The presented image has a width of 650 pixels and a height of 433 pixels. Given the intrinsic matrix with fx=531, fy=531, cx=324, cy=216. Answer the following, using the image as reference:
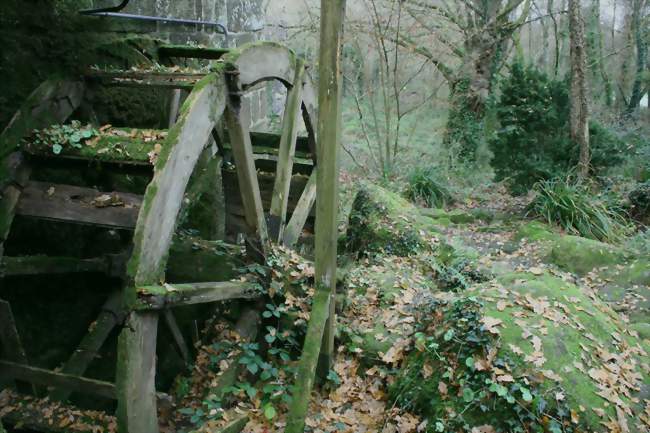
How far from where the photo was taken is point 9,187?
330cm

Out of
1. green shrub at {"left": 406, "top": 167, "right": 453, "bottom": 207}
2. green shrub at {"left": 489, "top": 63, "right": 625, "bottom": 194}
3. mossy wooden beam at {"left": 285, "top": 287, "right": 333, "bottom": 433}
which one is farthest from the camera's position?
green shrub at {"left": 406, "top": 167, "right": 453, "bottom": 207}

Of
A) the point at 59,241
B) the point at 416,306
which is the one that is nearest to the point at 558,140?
the point at 416,306

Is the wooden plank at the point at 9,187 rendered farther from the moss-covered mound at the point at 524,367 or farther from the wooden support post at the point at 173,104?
the moss-covered mound at the point at 524,367

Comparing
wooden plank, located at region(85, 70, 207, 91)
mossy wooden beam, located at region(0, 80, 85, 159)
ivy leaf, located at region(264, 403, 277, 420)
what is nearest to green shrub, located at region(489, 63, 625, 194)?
wooden plank, located at region(85, 70, 207, 91)

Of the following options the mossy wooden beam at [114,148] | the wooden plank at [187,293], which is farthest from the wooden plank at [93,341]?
the mossy wooden beam at [114,148]

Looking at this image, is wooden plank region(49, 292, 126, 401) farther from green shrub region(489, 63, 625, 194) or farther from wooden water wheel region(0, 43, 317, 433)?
green shrub region(489, 63, 625, 194)

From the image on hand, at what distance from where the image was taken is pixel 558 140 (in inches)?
338

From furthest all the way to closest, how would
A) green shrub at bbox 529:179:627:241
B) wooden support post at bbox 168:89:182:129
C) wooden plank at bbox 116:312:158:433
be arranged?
green shrub at bbox 529:179:627:241, wooden support post at bbox 168:89:182:129, wooden plank at bbox 116:312:158:433

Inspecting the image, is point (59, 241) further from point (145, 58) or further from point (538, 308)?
point (538, 308)

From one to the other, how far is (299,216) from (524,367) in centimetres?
262

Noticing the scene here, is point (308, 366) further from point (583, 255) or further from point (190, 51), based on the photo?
point (583, 255)

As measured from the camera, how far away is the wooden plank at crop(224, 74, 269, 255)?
3.63 m

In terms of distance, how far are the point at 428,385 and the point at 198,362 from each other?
5.87ft

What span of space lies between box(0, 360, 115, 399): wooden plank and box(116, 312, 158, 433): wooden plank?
46 centimetres
